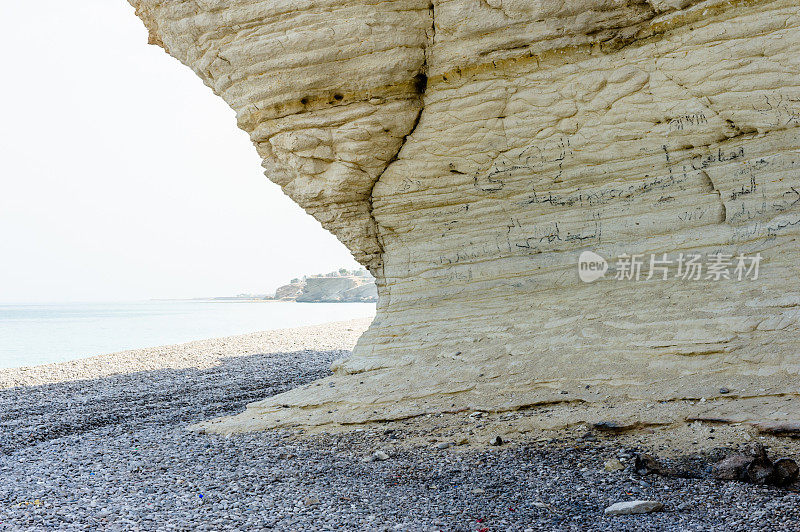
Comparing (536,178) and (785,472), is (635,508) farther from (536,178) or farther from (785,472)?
(536,178)

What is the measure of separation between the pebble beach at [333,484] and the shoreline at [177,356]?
6440 millimetres

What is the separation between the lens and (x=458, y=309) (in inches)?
366

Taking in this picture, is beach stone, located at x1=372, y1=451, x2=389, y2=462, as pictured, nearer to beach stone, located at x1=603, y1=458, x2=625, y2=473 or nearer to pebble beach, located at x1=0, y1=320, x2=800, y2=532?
pebble beach, located at x1=0, y1=320, x2=800, y2=532

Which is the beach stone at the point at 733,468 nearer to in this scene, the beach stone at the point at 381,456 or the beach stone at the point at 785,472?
the beach stone at the point at 785,472

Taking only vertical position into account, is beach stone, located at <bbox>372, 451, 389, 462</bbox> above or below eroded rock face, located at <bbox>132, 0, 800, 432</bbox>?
below

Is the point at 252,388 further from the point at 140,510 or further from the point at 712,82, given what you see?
the point at 712,82

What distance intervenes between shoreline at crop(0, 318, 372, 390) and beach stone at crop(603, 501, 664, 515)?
1402 cm

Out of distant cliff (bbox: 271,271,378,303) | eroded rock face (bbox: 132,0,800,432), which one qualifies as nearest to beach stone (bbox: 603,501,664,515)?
eroded rock face (bbox: 132,0,800,432)

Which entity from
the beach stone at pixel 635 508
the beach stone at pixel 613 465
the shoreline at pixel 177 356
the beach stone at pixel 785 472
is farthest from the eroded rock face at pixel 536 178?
the shoreline at pixel 177 356

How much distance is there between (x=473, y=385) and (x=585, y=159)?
3.74m

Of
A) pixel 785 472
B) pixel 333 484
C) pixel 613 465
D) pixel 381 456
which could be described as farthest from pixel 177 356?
pixel 785 472

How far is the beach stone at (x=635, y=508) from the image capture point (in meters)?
4.92

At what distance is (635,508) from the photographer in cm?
493

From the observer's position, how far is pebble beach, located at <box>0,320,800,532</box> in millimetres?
4965
